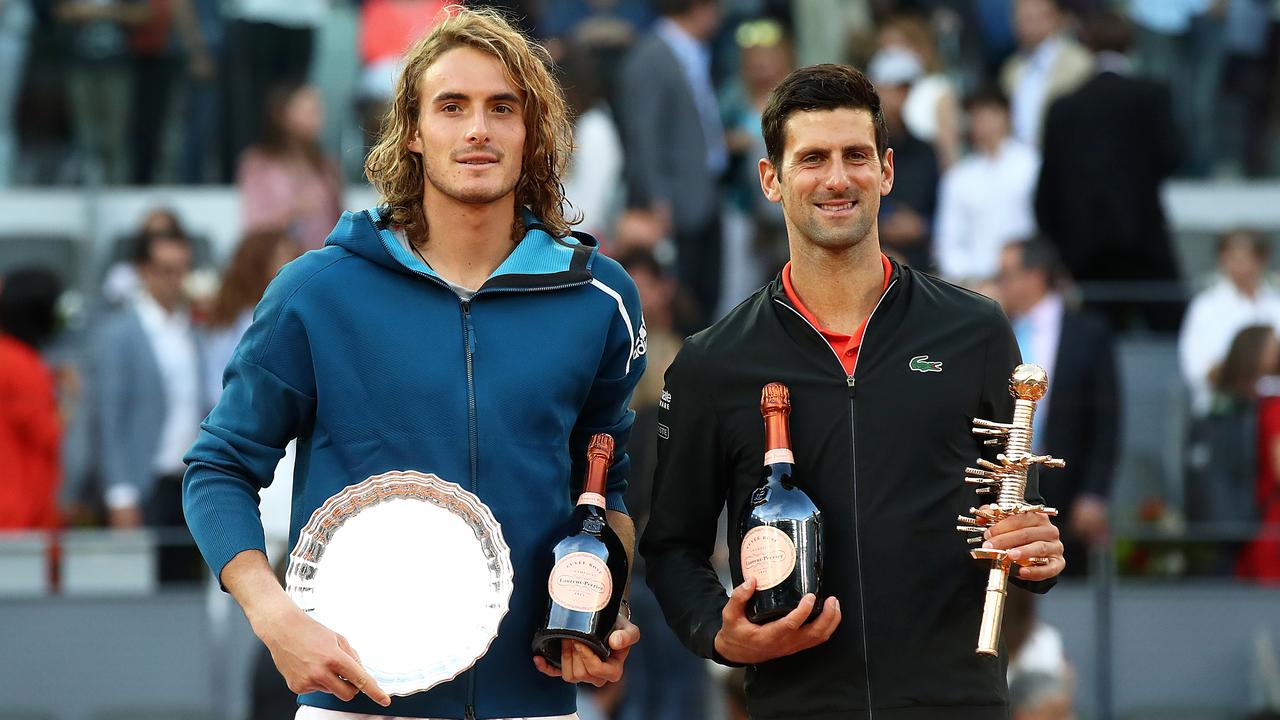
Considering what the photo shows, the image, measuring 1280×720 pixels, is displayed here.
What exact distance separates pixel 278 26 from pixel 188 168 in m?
1.19

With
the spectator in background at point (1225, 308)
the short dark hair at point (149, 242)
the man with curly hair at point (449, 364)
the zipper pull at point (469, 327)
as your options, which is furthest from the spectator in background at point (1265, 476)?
the zipper pull at point (469, 327)

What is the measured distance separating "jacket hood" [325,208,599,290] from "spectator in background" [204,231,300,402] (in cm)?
491

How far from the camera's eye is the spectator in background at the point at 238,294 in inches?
368

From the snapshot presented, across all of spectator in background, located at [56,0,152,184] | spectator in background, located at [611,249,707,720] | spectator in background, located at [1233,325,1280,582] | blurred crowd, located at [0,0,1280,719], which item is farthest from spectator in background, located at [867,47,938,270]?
spectator in background, located at [56,0,152,184]

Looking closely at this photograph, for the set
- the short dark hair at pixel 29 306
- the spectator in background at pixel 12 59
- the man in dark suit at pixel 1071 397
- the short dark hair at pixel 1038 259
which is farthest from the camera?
the spectator in background at pixel 12 59

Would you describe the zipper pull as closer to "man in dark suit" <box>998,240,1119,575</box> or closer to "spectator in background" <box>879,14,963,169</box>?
"man in dark suit" <box>998,240,1119,575</box>

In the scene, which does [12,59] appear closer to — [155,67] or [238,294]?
[155,67]

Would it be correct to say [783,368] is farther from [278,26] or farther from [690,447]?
[278,26]

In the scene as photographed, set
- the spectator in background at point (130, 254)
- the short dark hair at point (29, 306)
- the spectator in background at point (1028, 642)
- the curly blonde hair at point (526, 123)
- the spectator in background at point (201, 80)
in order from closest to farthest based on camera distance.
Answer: the curly blonde hair at point (526, 123) → the spectator in background at point (1028, 642) → the short dark hair at point (29, 306) → the spectator in background at point (130, 254) → the spectator in background at point (201, 80)

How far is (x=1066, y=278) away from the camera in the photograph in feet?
36.6

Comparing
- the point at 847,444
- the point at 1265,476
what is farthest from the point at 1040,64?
the point at 847,444

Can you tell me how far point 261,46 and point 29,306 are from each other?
10.8ft

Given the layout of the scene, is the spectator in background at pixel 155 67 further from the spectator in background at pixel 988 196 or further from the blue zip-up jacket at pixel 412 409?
the blue zip-up jacket at pixel 412 409

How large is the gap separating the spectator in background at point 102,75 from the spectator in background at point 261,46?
68cm
